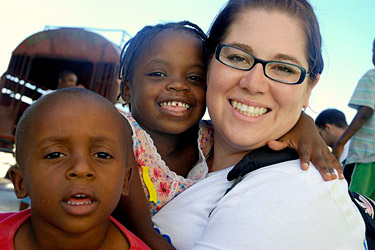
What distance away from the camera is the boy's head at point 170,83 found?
2.13 m

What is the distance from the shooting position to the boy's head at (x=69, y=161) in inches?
51.2

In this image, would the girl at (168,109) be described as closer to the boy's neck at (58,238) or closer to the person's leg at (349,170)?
the boy's neck at (58,238)

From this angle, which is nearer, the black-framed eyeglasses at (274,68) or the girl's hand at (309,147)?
the girl's hand at (309,147)

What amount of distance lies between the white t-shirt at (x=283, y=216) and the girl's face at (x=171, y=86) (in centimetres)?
76

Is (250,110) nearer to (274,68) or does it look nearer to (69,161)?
(274,68)

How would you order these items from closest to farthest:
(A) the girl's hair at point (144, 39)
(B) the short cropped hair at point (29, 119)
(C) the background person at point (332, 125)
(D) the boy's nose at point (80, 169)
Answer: (D) the boy's nose at point (80, 169) < (B) the short cropped hair at point (29, 119) < (A) the girl's hair at point (144, 39) < (C) the background person at point (332, 125)

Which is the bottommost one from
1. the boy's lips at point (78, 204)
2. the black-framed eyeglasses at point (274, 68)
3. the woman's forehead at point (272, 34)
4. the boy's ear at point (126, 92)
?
the boy's lips at point (78, 204)

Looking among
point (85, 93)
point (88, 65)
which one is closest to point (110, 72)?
point (88, 65)

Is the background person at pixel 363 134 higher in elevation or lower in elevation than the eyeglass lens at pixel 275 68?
lower

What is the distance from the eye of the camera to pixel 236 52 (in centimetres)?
170

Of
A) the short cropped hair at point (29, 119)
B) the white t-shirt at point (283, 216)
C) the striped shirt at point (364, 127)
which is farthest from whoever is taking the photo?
the striped shirt at point (364, 127)

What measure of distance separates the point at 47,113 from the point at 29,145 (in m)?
0.13

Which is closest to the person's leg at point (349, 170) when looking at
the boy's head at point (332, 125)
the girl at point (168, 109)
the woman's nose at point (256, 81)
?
the boy's head at point (332, 125)

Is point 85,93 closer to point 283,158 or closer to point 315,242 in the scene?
point 283,158
